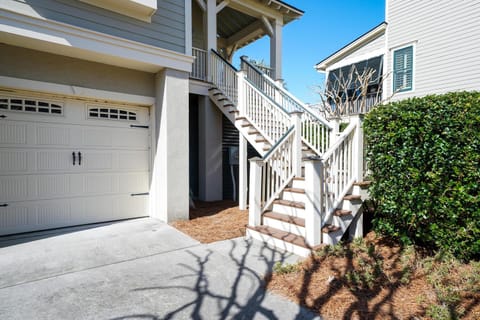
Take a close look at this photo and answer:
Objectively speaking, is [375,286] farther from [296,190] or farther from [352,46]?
[352,46]

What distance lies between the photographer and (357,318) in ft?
6.97

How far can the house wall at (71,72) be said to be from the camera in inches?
157

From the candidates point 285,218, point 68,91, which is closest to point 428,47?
point 285,218

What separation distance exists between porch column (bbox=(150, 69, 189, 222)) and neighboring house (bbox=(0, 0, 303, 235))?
0.8 inches

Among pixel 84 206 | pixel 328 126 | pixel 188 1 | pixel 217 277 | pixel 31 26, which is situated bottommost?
pixel 217 277

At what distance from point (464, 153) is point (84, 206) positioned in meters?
5.57

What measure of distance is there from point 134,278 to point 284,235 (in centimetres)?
193

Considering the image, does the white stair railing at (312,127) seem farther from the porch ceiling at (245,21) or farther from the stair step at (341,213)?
the porch ceiling at (245,21)

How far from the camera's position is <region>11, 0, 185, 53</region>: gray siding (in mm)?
3764

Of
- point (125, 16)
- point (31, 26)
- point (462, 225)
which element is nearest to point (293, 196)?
point (462, 225)

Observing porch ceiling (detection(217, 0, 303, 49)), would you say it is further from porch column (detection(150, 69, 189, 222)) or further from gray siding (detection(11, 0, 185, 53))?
porch column (detection(150, 69, 189, 222))

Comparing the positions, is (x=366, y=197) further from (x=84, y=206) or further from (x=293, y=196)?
(x=84, y=206)

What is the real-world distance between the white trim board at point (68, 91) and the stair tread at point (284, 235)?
322 centimetres

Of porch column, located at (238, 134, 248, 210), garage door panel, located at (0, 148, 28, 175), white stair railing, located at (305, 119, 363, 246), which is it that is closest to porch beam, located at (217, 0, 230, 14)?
porch column, located at (238, 134, 248, 210)
